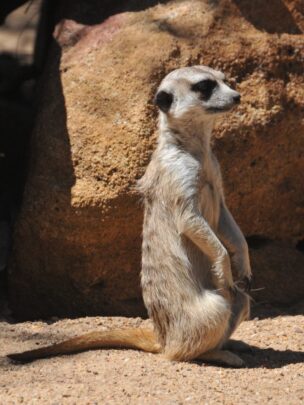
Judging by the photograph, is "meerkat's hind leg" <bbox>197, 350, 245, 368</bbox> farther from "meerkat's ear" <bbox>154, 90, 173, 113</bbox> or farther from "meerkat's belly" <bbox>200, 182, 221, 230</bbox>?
"meerkat's ear" <bbox>154, 90, 173, 113</bbox>

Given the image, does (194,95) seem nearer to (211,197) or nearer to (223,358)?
(211,197)

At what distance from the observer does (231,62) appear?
446cm

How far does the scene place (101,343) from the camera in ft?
12.6

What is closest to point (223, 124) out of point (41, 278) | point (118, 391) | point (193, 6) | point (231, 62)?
point (231, 62)

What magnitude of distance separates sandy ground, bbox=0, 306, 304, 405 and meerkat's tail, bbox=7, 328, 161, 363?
0.13ft

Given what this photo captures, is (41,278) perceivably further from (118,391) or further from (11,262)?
(118,391)

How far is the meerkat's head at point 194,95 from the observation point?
369 centimetres

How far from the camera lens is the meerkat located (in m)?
3.70

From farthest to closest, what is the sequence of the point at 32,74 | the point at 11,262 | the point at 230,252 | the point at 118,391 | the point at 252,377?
the point at 32,74 → the point at 11,262 → the point at 230,252 → the point at 252,377 → the point at 118,391

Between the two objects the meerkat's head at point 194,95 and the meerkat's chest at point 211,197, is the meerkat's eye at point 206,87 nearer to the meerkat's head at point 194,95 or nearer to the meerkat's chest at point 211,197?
the meerkat's head at point 194,95

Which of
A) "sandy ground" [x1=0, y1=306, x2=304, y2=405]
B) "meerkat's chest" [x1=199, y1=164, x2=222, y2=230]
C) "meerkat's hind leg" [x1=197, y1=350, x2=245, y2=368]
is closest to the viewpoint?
"sandy ground" [x1=0, y1=306, x2=304, y2=405]

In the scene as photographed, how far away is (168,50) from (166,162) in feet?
3.01

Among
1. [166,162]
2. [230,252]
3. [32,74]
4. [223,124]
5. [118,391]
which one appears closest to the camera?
[118,391]

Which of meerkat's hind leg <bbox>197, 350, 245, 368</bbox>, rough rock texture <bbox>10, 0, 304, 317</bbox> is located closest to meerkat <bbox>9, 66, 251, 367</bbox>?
meerkat's hind leg <bbox>197, 350, 245, 368</bbox>
